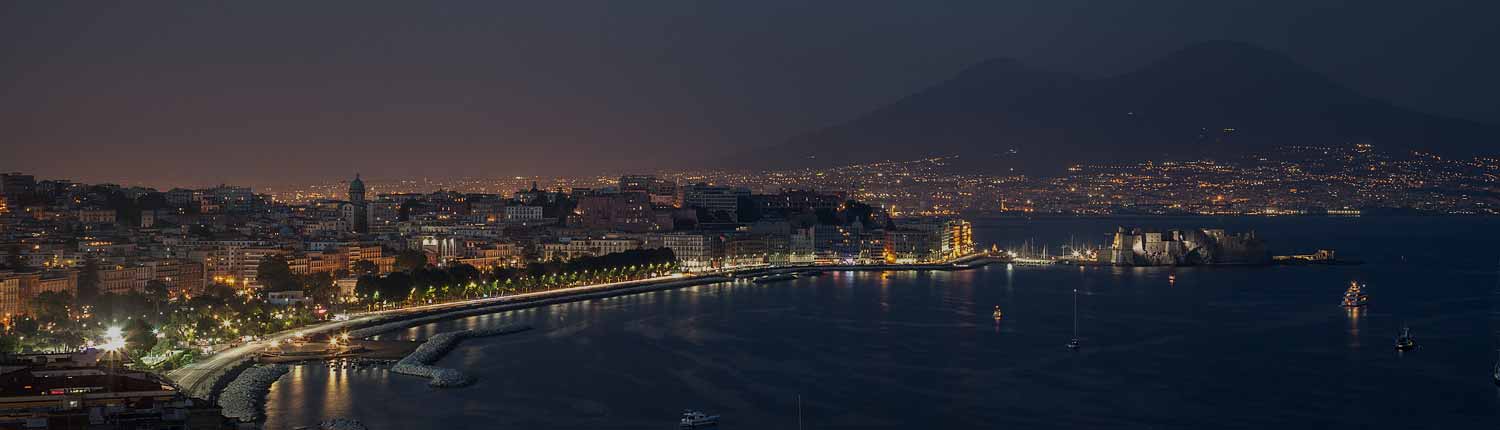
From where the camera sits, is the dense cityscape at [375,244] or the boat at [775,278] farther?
the boat at [775,278]

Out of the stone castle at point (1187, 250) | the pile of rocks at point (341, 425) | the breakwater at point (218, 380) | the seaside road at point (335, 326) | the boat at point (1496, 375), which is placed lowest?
the pile of rocks at point (341, 425)

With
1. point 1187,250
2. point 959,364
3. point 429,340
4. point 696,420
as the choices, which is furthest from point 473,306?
point 1187,250

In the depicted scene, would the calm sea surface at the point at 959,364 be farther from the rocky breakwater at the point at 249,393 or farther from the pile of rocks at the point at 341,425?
the pile of rocks at the point at 341,425

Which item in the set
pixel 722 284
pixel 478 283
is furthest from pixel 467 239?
pixel 478 283

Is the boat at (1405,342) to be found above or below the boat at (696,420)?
above

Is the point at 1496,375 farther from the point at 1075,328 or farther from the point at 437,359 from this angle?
the point at 437,359

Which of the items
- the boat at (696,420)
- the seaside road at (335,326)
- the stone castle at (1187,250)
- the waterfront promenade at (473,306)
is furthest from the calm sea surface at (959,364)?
the stone castle at (1187,250)
